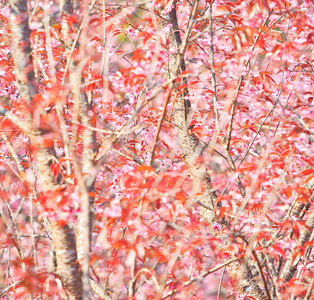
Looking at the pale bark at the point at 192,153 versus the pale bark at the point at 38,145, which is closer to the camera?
the pale bark at the point at 38,145

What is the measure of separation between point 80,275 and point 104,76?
1557mm

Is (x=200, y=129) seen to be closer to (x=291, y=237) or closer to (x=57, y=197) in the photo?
(x=291, y=237)

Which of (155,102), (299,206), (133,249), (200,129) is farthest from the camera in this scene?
(155,102)

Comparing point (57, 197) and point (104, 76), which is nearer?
point (57, 197)

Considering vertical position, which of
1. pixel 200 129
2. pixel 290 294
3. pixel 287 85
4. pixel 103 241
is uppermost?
pixel 287 85

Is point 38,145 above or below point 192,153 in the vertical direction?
below

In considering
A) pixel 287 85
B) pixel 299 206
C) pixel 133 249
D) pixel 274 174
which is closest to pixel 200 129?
pixel 274 174

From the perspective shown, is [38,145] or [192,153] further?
[192,153]

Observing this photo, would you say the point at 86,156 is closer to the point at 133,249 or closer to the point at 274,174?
the point at 133,249

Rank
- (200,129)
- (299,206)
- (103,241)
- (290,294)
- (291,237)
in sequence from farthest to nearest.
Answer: (200,129) → (299,206) → (291,237) → (290,294) → (103,241)

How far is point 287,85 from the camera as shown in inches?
182

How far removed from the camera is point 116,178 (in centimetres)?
414

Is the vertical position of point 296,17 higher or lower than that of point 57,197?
higher

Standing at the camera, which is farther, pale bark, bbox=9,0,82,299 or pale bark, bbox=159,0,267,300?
pale bark, bbox=159,0,267,300
